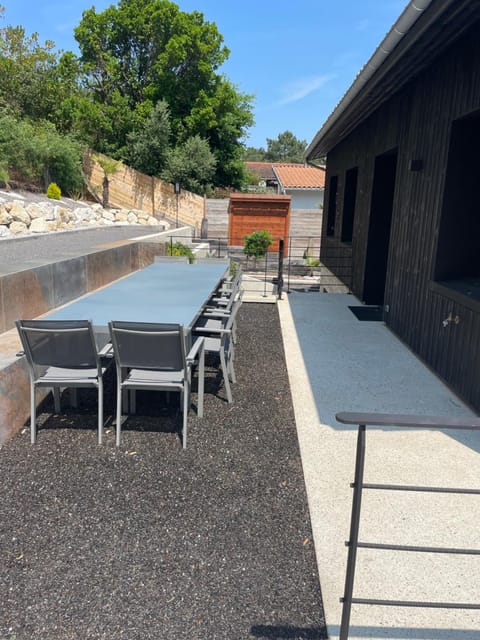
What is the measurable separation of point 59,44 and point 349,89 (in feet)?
80.4

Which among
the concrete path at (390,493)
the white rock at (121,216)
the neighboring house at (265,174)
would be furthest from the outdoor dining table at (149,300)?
the neighboring house at (265,174)

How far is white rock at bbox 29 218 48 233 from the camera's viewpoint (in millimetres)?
9992

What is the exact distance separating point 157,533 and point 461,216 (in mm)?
3965

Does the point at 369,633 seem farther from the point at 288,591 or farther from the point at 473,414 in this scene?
the point at 473,414

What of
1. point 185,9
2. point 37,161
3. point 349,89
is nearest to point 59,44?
point 185,9

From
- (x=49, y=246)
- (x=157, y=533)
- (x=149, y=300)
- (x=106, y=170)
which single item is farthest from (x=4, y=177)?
(x=157, y=533)

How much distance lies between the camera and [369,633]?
1796 mm

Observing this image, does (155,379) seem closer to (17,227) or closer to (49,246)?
(49,246)

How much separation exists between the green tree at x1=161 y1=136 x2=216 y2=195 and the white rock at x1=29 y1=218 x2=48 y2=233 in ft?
43.4

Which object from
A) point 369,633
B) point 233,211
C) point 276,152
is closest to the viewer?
point 369,633

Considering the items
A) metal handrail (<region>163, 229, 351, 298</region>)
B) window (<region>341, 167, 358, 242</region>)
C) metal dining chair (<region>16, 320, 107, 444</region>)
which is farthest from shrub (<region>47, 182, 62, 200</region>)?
metal dining chair (<region>16, 320, 107, 444</region>)

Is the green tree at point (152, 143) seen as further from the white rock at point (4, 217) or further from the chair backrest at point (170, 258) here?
the chair backrest at point (170, 258)

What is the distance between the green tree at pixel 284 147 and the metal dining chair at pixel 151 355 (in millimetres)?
74004

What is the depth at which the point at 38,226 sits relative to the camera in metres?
10.2
